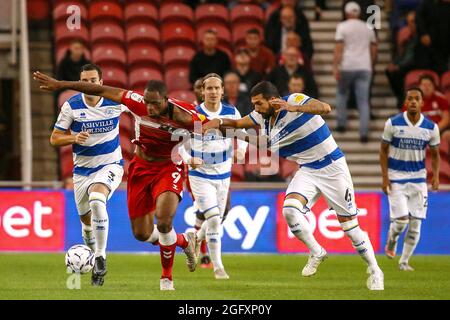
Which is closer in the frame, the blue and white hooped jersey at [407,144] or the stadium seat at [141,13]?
the blue and white hooped jersey at [407,144]

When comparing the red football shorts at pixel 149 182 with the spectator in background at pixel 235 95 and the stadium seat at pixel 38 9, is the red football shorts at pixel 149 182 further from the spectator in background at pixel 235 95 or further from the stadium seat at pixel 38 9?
the stadium seat at pixel 38 9

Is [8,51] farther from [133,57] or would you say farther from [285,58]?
[285,58]

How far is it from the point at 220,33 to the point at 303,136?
9.06 meters

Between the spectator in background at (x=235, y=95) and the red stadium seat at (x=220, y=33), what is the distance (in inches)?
88.7

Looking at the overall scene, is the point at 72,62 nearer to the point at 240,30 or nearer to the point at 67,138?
the point at 240,30

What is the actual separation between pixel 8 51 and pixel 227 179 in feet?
23.7

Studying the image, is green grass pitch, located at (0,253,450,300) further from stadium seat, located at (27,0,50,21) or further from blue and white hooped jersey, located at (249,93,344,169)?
stadium seat, located at (27,0,50,21)

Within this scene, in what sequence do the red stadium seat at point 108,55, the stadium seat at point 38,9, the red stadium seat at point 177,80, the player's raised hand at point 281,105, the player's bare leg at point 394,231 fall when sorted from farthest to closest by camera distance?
the stadium seat at point 38,9 < the red stadium seat at point 108,55 < the red stadium seat at point 177,80 < the player's bare leg at point 394,231 < the player's raised hand at point 281,105

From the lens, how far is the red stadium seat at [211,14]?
20.8 metres

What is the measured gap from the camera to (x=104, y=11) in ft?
67.8

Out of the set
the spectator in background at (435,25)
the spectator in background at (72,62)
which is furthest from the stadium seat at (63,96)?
the spectator in background at (435,25)

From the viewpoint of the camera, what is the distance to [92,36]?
2042 cm

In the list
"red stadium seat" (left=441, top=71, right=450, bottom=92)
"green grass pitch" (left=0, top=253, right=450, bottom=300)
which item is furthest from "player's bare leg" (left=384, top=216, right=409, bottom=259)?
"red stadium seat" (left=441, top=71, right=450, bottom=92)

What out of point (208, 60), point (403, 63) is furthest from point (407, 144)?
point (403, 63)
